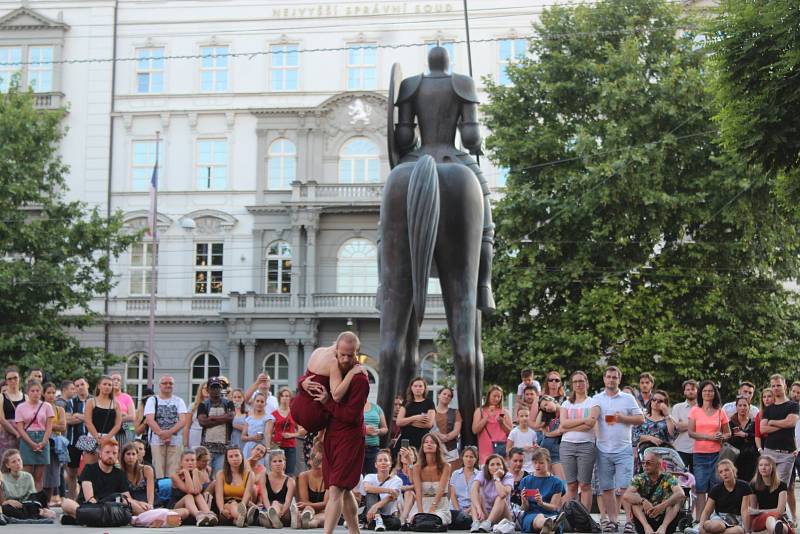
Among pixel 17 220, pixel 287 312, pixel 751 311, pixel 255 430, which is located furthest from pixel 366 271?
pixel 255 430

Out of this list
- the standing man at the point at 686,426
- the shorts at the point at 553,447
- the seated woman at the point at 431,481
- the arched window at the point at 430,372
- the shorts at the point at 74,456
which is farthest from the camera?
the arched window at the point at 430,372

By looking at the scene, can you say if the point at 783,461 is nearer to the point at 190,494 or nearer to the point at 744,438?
the point at 744,438

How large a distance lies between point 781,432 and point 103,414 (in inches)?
349

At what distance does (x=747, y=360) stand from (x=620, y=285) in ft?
12.3

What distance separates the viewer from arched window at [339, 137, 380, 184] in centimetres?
4972

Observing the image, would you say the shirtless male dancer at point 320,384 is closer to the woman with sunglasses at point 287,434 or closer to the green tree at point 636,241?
the woman with sunglasses at point 287,434

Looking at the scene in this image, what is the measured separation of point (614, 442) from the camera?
13.8 meters

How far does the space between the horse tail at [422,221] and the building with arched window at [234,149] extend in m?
34.8

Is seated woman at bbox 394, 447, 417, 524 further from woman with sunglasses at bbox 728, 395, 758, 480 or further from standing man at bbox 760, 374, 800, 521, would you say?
standing man at bbox 760, 374, 800, 521

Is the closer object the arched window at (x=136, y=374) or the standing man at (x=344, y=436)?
the standing man at (x=344, y=436)

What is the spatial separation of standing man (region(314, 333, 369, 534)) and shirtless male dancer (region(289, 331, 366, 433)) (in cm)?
3

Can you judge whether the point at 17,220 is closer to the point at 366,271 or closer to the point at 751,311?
the point at 366,271

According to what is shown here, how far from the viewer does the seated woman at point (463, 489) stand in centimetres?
1362

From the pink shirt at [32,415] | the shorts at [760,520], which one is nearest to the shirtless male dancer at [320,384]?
the shorts at [760,520]
